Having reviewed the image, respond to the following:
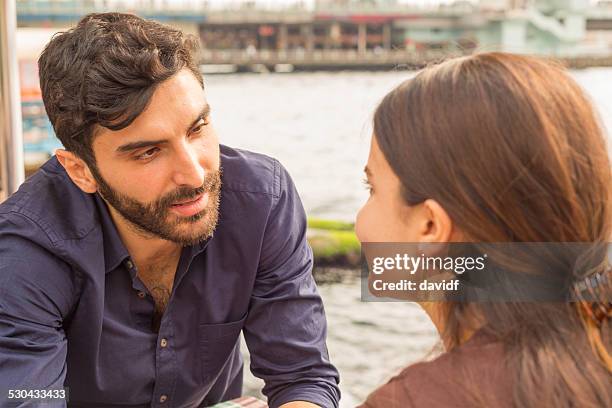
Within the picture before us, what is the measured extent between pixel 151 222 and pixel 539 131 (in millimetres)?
745

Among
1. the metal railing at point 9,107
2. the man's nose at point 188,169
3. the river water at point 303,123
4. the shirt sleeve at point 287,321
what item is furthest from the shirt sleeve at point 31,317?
the river water at point 303,123

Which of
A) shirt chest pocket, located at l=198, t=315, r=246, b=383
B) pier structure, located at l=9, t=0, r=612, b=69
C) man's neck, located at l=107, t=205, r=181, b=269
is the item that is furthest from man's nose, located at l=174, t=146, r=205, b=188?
pier structure, located at l=9, t=0, r=612, b=69

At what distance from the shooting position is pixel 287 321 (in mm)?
1372

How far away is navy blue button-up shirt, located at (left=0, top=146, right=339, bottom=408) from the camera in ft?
4.13

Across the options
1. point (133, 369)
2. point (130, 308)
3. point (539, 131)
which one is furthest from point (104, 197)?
point (539, 131)

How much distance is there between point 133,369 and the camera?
1.35 m

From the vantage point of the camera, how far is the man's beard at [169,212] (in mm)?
1246

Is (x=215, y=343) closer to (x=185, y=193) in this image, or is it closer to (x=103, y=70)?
(x=185, y=193)

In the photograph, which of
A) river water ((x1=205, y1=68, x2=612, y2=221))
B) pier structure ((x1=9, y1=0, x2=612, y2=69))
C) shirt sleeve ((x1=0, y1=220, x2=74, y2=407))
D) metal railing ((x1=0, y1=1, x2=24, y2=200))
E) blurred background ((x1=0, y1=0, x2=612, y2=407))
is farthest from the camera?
river water ((x1=205, y1=68, x2=612, y2=221))

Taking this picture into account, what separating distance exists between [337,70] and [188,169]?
31.3 feet

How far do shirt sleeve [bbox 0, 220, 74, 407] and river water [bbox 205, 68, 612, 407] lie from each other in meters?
0.59

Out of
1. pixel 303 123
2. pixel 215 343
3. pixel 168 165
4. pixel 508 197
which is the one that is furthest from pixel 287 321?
pixel 303 123

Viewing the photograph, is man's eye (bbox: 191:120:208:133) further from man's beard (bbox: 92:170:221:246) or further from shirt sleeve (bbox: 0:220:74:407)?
shirt sleeve (bbox: 0:220:74:407)

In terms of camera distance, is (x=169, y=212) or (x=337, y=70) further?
(x=337, y=70)
